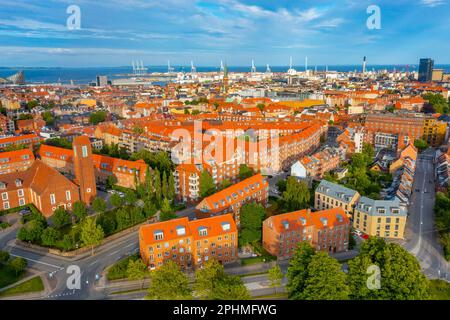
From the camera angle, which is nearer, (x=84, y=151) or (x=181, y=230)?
(x=181, y=230)

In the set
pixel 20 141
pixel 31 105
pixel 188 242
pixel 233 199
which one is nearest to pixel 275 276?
pixel 188 242

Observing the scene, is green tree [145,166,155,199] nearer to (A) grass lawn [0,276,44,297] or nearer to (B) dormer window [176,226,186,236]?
(B) dormer window [176,226,186,236]

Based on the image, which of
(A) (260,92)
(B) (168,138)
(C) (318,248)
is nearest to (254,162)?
(B) (168,138)

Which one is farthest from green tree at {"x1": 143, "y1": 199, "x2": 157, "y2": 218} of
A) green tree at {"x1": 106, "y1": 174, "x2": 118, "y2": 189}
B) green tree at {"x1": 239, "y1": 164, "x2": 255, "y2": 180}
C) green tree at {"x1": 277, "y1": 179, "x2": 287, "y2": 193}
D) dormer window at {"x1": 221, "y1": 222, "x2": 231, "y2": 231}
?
green tree at {"x1": 277, "y1": 179, "x2": 287, "y2": 193}

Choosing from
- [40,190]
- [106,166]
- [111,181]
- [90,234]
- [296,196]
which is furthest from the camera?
[106,166]

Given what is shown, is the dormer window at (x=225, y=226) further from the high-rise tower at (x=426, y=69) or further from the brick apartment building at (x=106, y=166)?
the high-rise tower at (x=426, y=69)

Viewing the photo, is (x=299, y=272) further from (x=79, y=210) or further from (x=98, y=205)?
(x=79, y=210)
